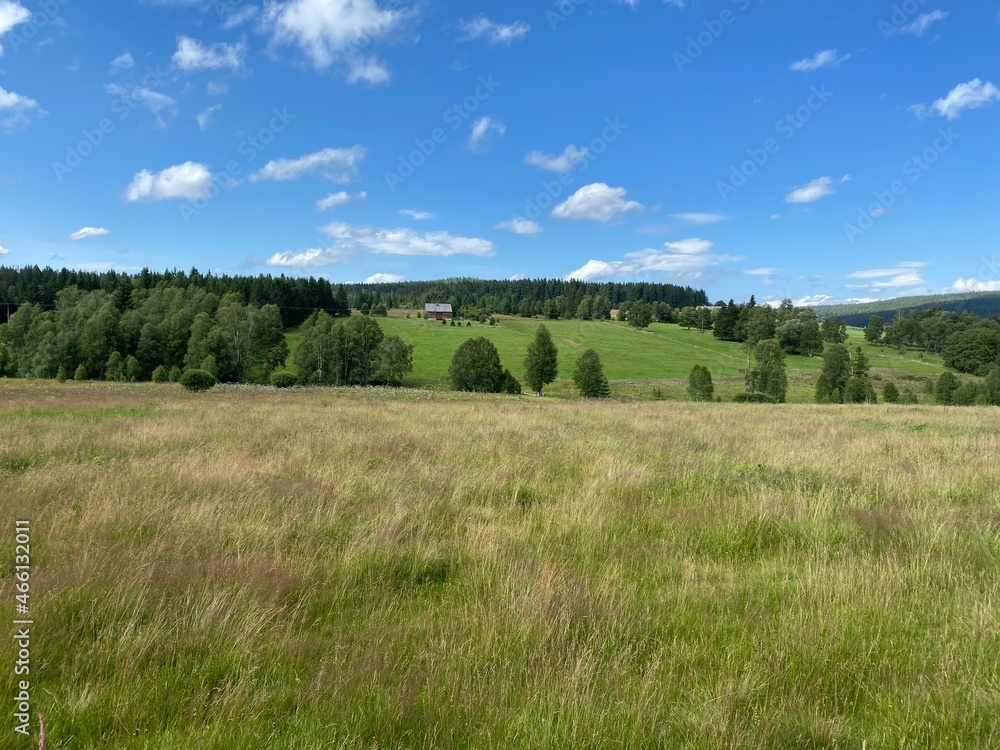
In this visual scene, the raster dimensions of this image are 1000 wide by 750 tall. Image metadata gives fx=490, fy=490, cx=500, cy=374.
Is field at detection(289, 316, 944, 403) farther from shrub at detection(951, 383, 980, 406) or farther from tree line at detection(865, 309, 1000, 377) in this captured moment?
shrub at detection(951, 383, 980, 406)

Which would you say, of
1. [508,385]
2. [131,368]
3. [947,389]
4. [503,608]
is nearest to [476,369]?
[508,385]

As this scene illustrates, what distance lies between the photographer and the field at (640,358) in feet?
252

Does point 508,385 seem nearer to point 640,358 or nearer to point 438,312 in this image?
point 640,358

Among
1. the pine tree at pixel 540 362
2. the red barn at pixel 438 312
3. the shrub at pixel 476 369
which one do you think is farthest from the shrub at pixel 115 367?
the red barn at pixel 438 312

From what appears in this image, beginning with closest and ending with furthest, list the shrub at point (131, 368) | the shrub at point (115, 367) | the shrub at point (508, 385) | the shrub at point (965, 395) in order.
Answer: the shrub at point (965, 395) → the shrub at point (115, 367) → the shrub at point (131, 368) → the shrub at point (508, 385)

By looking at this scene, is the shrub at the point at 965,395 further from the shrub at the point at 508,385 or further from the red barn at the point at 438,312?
the red barn at the point at 438,312


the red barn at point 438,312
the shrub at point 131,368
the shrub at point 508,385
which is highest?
the red barn at point 438,312

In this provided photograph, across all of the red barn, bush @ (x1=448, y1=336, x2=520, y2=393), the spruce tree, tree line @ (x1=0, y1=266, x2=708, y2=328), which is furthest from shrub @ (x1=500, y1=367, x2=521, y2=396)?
the red barn

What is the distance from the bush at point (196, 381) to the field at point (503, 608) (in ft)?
110

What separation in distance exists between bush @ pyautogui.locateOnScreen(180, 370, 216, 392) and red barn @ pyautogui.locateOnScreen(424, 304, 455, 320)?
329 ft

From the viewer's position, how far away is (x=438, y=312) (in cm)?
14025

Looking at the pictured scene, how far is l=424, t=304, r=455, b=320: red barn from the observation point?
13975 cm

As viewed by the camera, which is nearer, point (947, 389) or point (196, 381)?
point (196, 381)

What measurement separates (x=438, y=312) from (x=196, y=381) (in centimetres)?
10447
